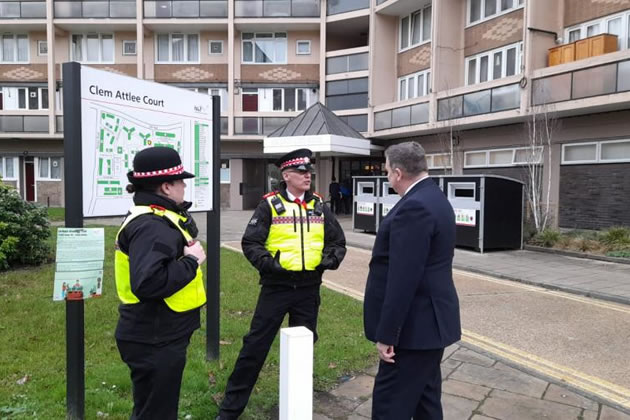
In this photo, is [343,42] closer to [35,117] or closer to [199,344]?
[35,117]

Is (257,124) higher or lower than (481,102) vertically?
higher

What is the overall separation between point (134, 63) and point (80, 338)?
95.1 ft

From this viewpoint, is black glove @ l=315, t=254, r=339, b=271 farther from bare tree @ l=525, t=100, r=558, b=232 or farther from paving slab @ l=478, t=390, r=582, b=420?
bare tree @ l=525, t=100, r=558, b=232

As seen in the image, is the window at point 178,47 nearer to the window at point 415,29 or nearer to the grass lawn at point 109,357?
the window at point 415,29

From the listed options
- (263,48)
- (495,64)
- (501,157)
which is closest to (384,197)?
(501,157)

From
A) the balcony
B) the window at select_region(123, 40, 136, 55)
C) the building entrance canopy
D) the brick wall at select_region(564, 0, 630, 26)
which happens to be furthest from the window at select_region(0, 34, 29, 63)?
the brick wall at select_region(564, 0, 630, 26)

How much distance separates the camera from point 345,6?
86.2 ft

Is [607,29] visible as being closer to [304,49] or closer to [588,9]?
[588,9]

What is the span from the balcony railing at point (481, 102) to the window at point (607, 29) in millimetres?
2756

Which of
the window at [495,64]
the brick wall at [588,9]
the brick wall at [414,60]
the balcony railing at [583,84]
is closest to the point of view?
the balcony railing at [583,84]

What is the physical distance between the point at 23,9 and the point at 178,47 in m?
8.64

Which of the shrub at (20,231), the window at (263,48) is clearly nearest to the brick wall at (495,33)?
the window at (263,48)

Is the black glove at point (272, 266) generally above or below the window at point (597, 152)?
below

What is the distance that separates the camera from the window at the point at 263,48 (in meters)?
28.8
